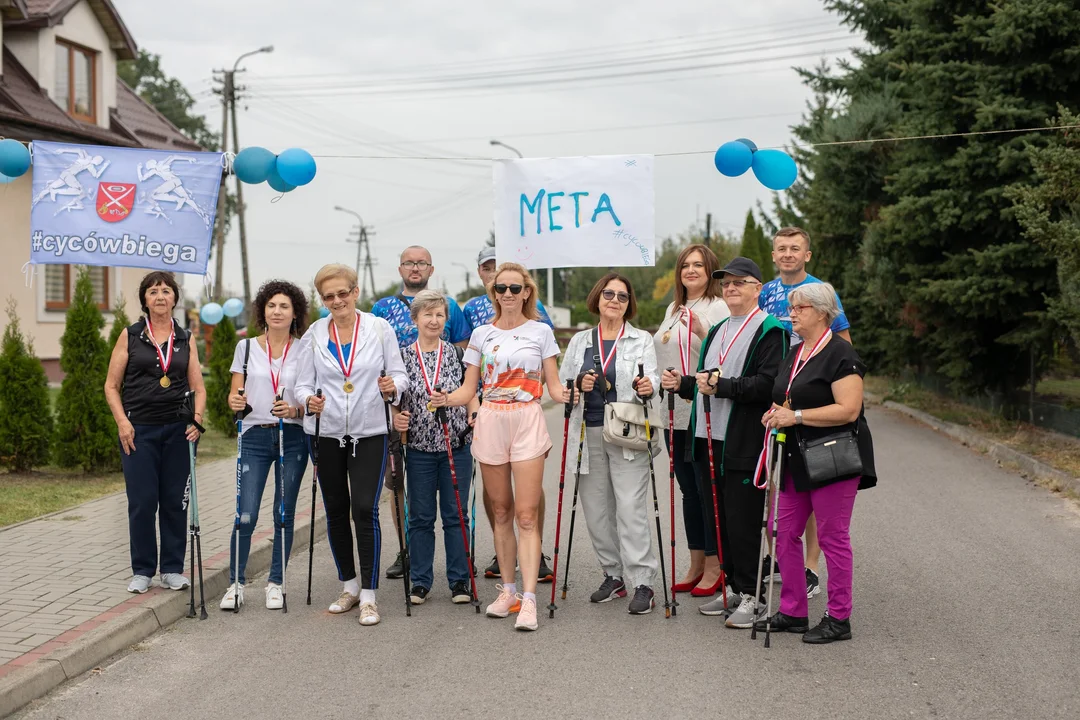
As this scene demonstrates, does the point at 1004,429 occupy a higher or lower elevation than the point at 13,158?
lower

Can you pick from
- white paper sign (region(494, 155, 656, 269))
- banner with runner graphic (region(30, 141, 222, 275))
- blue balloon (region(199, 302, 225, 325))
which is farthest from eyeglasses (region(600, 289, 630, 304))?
blue balloon (region(199, 302, 225, 325))

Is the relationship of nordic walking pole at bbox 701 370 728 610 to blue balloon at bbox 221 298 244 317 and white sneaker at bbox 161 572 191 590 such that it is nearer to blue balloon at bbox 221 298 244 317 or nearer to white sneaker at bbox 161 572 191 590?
white sneaker at bbox 161 572 191 590

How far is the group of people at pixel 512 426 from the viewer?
20.1ft

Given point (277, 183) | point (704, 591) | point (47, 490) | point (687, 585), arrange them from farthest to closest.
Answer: point (47, 490), point (277, 183), point (687, 585), point (704, 591)

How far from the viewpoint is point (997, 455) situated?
14.4 meters

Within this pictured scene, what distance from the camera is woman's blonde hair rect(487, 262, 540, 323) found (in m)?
6.52

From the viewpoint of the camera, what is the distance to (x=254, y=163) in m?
8.40

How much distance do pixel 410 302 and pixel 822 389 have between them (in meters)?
2.96

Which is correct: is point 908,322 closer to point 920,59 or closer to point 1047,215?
point 920,59

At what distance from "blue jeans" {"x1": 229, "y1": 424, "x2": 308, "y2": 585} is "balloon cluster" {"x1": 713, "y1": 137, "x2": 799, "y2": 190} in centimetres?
422

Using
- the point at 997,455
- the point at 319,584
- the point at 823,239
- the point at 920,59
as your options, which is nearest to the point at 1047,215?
the point at 997,455

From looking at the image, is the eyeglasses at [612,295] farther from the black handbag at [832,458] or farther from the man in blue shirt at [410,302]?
the black handbag at [832,458]

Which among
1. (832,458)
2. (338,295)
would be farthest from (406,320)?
(832,458)

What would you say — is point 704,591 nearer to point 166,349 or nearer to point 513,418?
point 513,418
